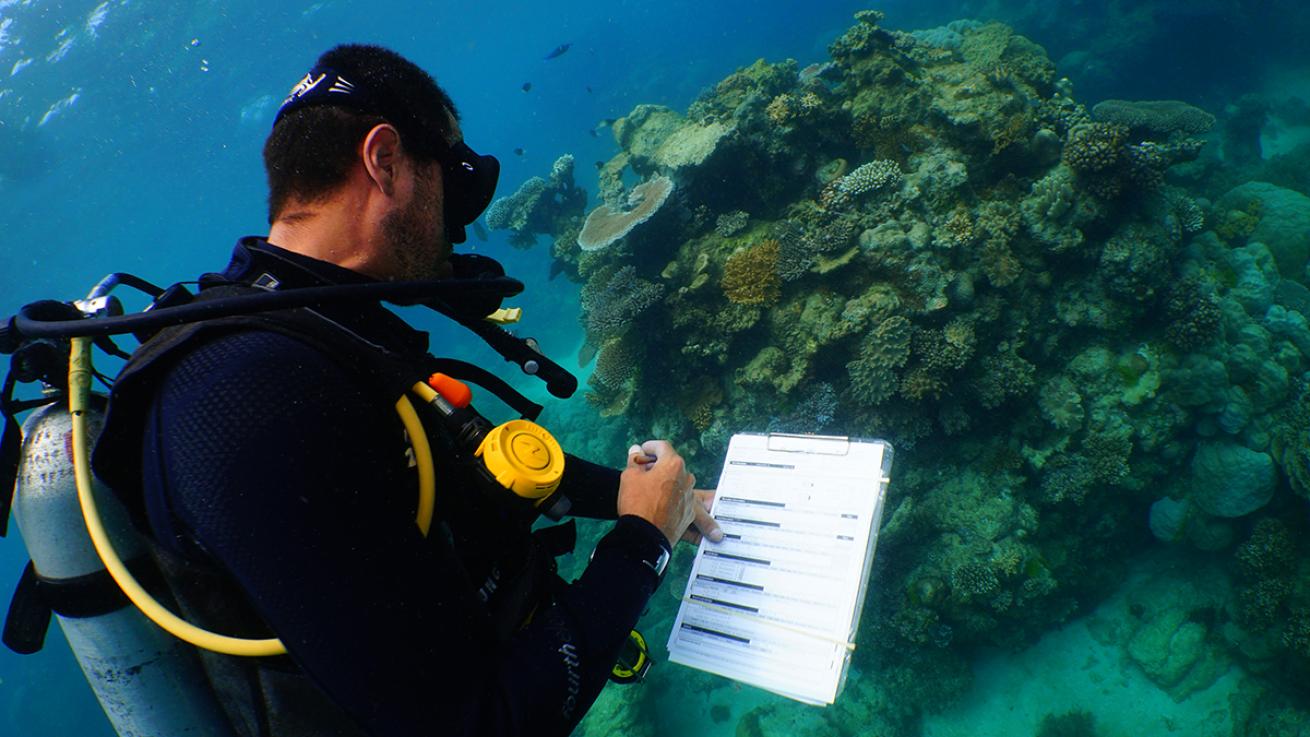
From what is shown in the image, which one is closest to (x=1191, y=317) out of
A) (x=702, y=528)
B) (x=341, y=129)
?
(x=702, y=528)

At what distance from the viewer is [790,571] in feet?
7.84

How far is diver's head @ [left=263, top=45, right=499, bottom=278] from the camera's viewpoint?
5.70 feet

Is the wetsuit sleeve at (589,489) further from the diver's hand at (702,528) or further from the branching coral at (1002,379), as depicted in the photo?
the branching coral at (1002,379)

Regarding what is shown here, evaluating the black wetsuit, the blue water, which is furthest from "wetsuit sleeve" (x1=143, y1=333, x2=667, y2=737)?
the blue water

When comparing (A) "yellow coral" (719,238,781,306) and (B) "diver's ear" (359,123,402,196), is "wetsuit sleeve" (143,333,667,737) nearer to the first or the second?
(B) "diver's ear" (359,123,402,196)

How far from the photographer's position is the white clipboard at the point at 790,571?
219 centimetres

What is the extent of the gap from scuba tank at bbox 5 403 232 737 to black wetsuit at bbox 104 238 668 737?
447mm

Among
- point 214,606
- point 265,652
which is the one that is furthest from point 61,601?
point 265,652

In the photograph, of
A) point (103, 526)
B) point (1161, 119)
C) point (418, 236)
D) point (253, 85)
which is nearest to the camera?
point (103, 526)

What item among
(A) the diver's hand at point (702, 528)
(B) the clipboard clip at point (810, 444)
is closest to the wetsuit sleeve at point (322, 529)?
(A) the diver's hand at point (702, 528)

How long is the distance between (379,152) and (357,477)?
A: 1.09 meters

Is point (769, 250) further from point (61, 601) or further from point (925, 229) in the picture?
point (61, 601)

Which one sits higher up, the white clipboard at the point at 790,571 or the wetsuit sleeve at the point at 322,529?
the wetsuit sleeve at the point at 322,529

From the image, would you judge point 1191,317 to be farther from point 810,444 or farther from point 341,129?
point 341,129
